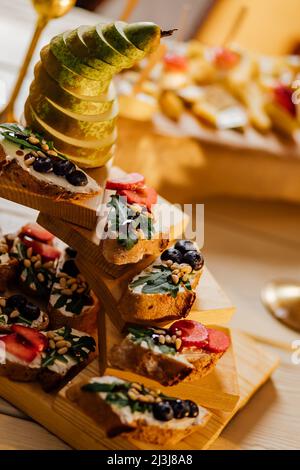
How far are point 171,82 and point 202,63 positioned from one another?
206mm

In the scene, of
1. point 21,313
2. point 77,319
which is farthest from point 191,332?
point 21,313

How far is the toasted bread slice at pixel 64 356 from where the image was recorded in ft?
4.58

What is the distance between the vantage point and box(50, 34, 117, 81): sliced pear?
138 centimetres

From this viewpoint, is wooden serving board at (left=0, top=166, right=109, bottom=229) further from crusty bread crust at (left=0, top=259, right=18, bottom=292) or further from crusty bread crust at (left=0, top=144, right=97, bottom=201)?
crusty bread crust at (left=0, top=259, right=18, bottom=292)

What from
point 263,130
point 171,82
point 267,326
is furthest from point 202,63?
point 267,326

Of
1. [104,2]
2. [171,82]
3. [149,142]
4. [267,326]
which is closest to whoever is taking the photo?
[267,326]

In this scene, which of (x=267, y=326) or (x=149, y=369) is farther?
(x=267, y=326)

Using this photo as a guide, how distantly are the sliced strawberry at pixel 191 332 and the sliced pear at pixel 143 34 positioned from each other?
59 centimetres

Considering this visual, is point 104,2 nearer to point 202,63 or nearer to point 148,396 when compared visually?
point 202,63

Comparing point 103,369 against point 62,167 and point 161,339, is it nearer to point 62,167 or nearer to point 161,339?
point 161,339

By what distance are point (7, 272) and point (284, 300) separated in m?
0.86

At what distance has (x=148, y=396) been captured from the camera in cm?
134

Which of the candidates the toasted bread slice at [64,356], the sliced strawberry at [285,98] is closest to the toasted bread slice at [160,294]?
the toasted bread slice at [64,356]

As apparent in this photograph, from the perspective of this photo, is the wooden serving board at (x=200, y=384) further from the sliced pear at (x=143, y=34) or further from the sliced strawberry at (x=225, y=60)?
the sliced strawberry at (x=225, y=60)
